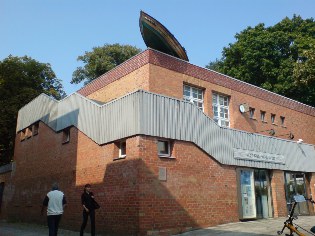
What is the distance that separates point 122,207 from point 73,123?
6252 mm

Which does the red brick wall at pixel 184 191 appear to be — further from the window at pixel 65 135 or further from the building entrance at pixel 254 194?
the window at pixel 65 135

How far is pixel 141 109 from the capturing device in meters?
11.9

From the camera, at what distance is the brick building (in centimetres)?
1179

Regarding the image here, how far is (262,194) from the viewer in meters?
16.3

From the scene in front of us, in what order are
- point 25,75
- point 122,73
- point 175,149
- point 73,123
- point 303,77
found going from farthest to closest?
point 25,75
point 303,77
point 122,73
point 73,123
point 175,149

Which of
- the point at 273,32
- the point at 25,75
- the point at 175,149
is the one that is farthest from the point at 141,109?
the point at 273,32

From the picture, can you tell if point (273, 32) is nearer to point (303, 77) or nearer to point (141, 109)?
point (303, 77)

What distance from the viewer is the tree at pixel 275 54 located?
31297 millimetres

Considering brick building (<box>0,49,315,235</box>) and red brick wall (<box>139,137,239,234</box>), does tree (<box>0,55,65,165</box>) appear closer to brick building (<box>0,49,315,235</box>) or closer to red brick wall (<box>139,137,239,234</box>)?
brick building (<box>0,49,315,235</box>)

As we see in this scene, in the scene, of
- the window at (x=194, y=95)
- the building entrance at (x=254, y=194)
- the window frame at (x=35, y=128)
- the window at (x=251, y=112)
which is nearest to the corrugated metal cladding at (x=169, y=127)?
the building entrance at (x=254, y=194)

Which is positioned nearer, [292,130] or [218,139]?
[218,139]

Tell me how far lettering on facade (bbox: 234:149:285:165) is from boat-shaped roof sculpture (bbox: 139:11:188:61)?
756 centimetres

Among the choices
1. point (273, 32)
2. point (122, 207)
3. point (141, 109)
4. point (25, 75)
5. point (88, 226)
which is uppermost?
point (273, 32)

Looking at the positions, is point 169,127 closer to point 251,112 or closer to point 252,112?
point 251,112
